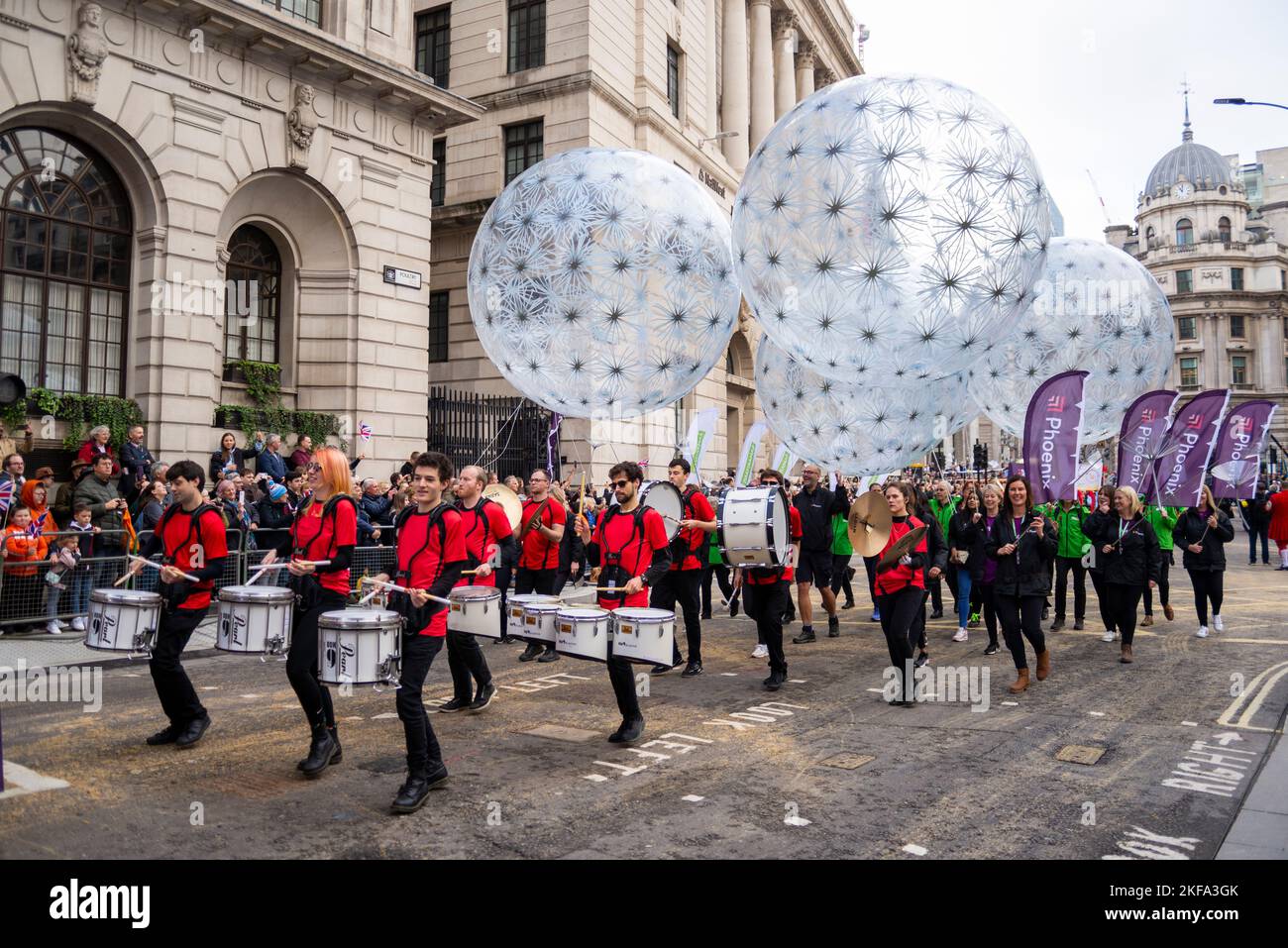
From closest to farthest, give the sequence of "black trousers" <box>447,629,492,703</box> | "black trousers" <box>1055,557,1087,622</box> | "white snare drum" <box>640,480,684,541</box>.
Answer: "black trousers" <box>447,629,492,703</box> < "white snare drum" <box>640,480,684,541</box> < "black trousers" <box>1055,557,1087,622</box>

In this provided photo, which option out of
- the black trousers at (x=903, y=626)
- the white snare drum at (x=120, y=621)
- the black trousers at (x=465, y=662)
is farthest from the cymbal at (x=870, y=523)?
the white snare drum at (x=120, y=621)

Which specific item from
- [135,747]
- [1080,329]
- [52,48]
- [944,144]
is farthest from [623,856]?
[52,48]

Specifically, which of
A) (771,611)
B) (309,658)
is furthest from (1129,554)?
(309,658)

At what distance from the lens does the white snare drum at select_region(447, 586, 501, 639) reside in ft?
23.2

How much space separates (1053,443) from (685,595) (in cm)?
459

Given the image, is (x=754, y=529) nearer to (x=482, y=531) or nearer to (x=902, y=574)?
(x=902, y=574)

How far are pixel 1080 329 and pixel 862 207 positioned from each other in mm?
8293

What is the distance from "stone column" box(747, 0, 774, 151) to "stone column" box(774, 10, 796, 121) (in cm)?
248

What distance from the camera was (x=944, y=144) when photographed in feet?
25.2

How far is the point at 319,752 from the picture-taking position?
20.4 ft

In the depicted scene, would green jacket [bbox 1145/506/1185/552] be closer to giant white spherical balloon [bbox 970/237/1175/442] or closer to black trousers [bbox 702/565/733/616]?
giant white spherical balloon [bbox 970/237/1175/442]

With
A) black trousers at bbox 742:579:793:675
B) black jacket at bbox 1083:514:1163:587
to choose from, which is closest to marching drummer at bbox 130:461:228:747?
black trousers at bbox 742:579:793:675
